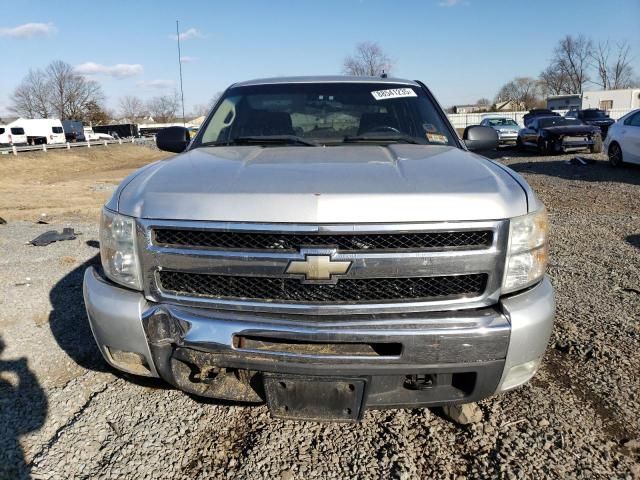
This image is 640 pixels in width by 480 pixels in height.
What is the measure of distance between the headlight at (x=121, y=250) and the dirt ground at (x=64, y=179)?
7277 mm

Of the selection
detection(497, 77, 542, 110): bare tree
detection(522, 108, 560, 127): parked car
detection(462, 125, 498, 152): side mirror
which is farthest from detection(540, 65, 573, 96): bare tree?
detection(462, 125, 498, 152): side mirror

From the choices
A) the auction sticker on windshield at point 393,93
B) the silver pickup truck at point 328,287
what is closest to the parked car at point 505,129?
the auction sticker on windshield at point 393,93

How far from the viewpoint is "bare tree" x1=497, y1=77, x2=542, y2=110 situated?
92375 mm

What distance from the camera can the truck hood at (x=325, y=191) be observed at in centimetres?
202

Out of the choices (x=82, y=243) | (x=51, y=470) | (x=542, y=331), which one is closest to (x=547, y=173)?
(x=82, y=243)

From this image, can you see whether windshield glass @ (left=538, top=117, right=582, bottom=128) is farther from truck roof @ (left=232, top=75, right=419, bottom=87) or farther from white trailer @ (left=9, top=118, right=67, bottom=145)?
white trailer @ (left=9, top=118, right=67, bottom=145)

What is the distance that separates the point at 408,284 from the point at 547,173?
41.2 ft

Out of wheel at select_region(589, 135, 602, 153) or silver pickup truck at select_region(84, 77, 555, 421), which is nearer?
silver pickup truck at select_region(84, 77, 555, 421)

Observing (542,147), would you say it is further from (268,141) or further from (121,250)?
(121,250)

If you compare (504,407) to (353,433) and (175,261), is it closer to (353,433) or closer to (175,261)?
(353,433)

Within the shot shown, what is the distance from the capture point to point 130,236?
2219mm

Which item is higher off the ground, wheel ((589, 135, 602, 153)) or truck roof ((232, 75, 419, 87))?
truck roof ((232, 75, 419, 87))

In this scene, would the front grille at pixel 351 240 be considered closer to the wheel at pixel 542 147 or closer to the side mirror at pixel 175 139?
the side mirror at pixel 175 139

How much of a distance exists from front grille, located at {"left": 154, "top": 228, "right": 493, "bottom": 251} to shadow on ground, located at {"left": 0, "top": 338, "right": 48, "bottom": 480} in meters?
1.39
